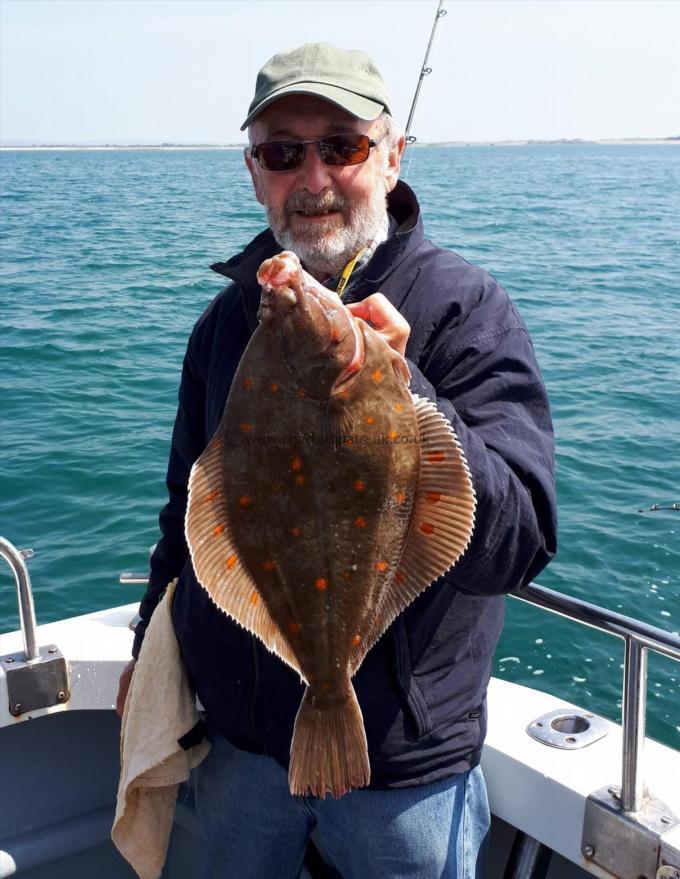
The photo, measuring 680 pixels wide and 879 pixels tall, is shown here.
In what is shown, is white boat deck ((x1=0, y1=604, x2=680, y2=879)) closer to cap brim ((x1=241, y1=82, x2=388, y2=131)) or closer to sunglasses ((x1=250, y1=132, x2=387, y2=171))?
sunglasses ((x1=250, y1=132, x2=387, y2=171))

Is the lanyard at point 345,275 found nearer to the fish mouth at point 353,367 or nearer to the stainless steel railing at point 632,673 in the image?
the fish mouth at point 353,367

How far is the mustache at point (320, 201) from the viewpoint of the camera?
8.39ft

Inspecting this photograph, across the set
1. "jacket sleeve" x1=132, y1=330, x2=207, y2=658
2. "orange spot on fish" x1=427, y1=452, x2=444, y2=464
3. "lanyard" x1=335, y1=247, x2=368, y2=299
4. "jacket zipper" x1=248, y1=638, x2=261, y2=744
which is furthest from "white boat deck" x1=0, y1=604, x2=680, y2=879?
"lanyard" x1=335, y1=247, x2=368, y2=299

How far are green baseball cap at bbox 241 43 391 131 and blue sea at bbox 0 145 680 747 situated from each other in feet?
16.3

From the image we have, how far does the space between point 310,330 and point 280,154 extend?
877 mm

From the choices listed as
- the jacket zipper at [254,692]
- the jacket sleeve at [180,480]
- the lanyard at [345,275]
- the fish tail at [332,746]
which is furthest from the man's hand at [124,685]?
the lanyard at [345,275]

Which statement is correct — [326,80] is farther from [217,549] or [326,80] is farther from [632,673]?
[632,673]

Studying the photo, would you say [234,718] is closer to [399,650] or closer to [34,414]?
[399,650]

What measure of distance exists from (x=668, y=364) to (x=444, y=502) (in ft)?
42.9

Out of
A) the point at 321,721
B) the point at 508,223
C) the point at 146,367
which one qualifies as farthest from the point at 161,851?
the point at 508,223

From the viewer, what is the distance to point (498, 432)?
6.89ft

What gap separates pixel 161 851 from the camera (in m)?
3.01

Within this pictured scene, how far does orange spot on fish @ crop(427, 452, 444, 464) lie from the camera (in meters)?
1.88

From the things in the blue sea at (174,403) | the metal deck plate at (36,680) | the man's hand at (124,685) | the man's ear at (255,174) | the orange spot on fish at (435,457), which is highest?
the man's ear at (255,174)
